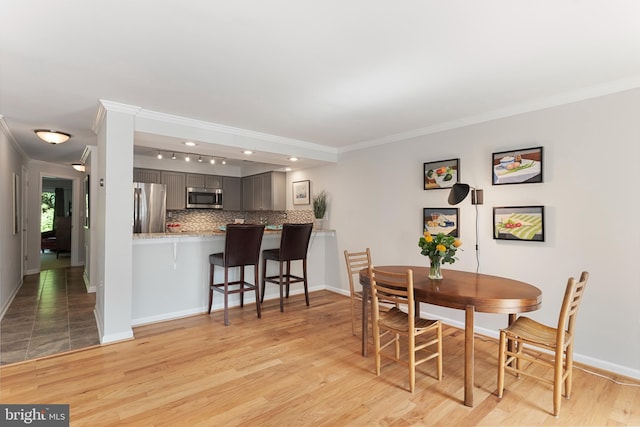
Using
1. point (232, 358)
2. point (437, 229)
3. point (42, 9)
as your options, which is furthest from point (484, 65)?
point (232, 358)

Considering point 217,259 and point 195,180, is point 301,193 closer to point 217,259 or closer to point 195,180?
point 195,180

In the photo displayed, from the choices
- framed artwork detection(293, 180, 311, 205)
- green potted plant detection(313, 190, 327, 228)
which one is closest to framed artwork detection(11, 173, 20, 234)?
framed artwork detection(293, 180, 311, 205)

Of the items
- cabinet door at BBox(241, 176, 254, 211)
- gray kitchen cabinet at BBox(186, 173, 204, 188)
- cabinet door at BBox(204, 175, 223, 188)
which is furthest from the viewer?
cabinet door at BBox(241, 176, 254, 211)

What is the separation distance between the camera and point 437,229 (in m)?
3.84

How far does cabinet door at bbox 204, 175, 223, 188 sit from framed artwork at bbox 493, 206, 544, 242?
520 cm

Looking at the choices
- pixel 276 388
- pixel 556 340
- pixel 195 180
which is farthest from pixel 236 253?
pixel 195 180

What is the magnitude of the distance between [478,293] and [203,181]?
18.4 feet

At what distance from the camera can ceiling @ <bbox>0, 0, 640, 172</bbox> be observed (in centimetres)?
175

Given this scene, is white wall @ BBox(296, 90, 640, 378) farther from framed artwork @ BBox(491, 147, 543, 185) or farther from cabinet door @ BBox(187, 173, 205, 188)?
cabinet door @ BBox(187, 173, 205, 188)

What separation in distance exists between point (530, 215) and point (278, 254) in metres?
2.87

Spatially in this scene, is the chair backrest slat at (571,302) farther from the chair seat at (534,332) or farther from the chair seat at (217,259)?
the chair seat at (217,259)

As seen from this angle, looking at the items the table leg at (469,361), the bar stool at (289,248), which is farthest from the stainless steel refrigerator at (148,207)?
the table leg at (469,361)

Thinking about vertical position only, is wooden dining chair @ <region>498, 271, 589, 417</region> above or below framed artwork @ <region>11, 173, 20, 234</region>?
below

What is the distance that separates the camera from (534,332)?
231 cm
